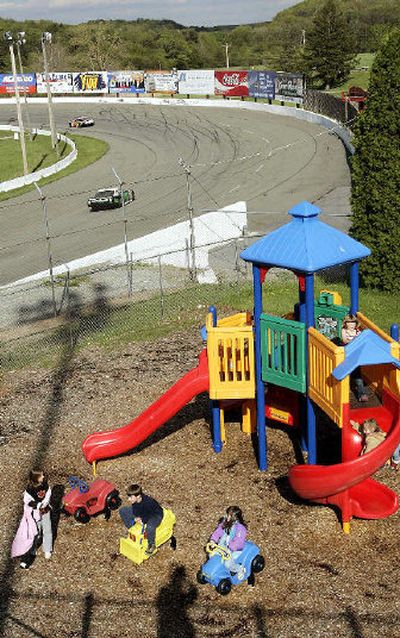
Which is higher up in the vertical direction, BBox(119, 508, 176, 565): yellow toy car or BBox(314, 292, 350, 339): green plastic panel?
BBox(314, 292, 350, 339): green plastic panel

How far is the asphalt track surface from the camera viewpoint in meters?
31.1

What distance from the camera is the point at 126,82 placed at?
80875 millimetres

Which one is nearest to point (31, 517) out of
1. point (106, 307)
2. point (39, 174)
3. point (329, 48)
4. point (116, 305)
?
point (106, 307)

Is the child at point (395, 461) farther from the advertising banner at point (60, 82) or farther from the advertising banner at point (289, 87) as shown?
the advertising banner at point (60, 82)

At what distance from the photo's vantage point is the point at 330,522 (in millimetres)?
11273

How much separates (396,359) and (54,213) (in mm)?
28118

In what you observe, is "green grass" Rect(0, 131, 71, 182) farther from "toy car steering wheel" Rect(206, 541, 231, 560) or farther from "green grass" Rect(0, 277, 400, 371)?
"toy car steering wheel" Rect(206, 541, 231, 560)

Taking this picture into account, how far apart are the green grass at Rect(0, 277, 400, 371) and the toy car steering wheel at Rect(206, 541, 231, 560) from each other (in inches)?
337

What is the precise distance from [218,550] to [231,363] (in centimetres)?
348

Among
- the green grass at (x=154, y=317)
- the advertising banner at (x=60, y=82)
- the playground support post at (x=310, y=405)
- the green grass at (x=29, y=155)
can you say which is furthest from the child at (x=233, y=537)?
the advertising banner at (x=60, y=82)

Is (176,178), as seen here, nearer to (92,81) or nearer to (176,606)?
(176,606)

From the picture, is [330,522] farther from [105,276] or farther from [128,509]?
[105,276]

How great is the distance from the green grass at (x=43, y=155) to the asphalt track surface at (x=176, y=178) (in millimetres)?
989

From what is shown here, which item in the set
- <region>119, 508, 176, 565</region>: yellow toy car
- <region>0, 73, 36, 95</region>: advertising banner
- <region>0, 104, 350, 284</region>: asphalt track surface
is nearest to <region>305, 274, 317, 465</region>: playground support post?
<region>119, 508, 176, 565</region>: yellow toy car
